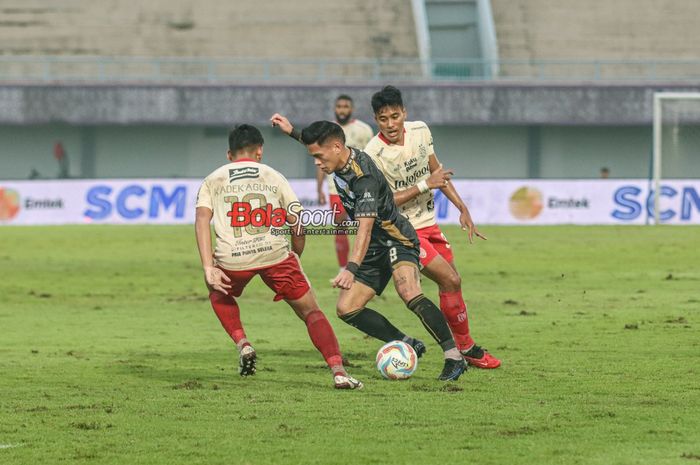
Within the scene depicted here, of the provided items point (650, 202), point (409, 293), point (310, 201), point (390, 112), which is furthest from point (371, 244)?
point (310, 201)

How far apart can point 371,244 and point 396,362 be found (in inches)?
37.6

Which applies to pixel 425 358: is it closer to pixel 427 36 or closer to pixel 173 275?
pixel 173 275

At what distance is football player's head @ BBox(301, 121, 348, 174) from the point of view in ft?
31.4

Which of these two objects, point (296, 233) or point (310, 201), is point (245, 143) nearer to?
point (296, 233)

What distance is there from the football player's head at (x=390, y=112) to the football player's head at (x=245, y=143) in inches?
41.7

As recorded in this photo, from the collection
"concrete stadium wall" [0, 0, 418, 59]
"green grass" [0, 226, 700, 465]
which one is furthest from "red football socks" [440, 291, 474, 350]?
"concrete stadium wall" [0, 0, 418, 59]

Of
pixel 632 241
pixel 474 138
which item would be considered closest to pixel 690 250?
pixel 632 241

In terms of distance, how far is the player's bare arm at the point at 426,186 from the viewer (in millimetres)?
10141

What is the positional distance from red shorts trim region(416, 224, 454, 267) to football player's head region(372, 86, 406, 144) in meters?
0.81

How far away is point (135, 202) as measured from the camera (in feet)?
114

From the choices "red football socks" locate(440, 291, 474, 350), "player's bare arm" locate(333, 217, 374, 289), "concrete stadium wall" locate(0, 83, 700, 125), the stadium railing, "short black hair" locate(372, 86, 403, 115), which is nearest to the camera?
"player's bare arm" locate(333, 217, 374, 289)

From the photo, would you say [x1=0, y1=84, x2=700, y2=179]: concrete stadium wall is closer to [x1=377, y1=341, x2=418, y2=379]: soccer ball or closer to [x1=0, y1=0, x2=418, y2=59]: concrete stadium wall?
[x1=0, y1=0, x2=418, y2=59]: concrete stadium wall

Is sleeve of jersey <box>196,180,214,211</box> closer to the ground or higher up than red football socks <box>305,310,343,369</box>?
higher up

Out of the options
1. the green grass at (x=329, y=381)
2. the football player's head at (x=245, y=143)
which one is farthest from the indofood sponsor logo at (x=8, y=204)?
the football player's head at (x=245, y=143)
